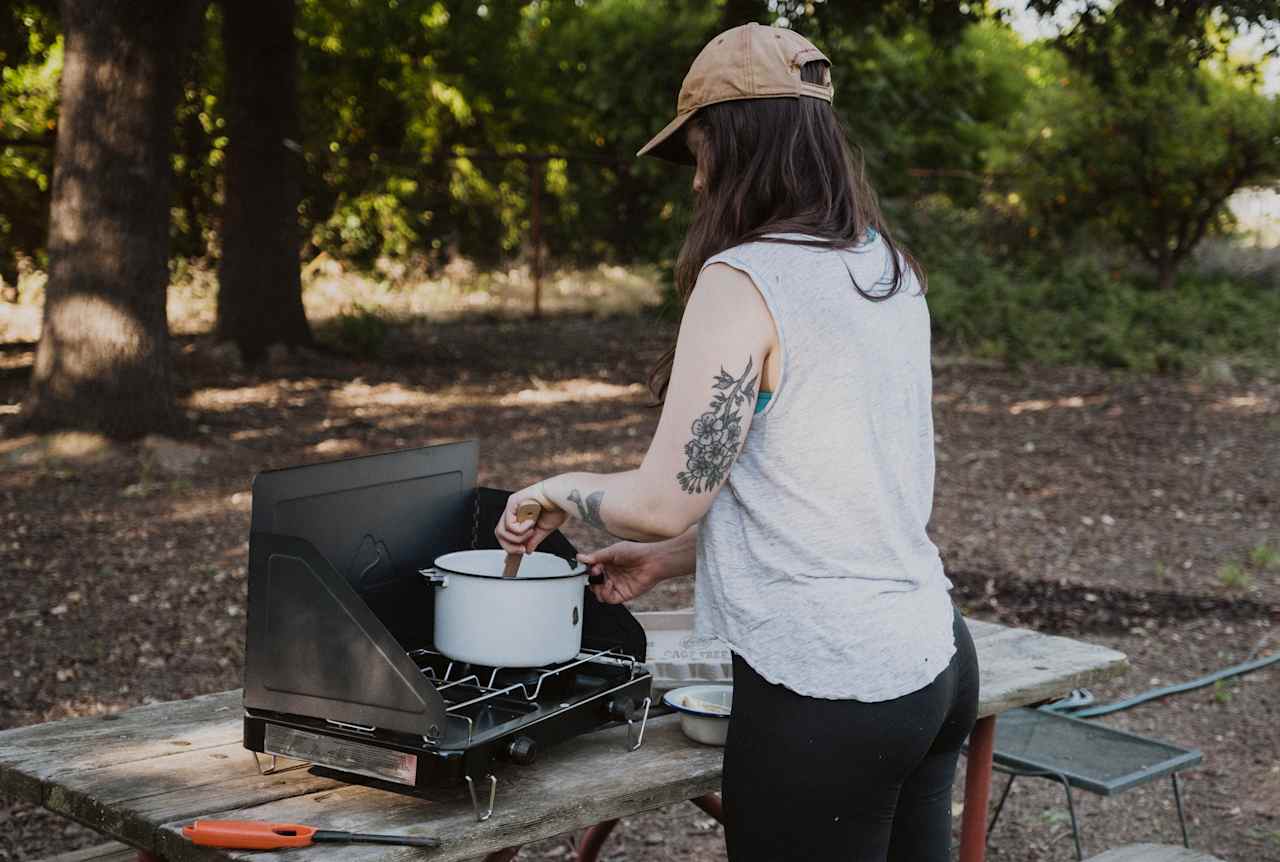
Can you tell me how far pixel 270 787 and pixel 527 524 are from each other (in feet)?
1.66

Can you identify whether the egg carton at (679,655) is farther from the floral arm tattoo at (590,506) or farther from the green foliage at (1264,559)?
the green foliage at (1264,559)

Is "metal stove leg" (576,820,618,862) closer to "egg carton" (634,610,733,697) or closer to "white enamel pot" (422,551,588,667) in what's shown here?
"egg carton" (634,610,733,697)

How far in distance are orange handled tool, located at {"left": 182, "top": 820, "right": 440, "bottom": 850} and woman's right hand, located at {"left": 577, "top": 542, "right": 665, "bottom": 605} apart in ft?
1.91

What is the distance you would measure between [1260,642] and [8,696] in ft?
15.3

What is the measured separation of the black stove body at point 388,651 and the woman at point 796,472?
0.31 metres

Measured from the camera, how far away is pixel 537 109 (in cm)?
2019

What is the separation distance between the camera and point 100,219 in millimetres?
7766

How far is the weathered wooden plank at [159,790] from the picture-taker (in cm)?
179

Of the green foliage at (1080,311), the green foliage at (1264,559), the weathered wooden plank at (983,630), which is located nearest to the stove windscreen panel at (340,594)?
the weathered wooden plank at (983,630)

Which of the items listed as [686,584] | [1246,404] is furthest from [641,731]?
[1246,404]

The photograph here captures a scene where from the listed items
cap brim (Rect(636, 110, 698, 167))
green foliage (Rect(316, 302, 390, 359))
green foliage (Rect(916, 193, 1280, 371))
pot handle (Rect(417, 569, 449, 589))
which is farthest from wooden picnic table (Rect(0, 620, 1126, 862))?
green foliage (Rect(916, 193, 1280, 371))

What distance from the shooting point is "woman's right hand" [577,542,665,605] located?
217cm

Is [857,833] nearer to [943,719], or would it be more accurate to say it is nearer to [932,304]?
[943,719]

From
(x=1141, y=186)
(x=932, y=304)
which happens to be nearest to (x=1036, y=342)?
(x=932, y=304)
